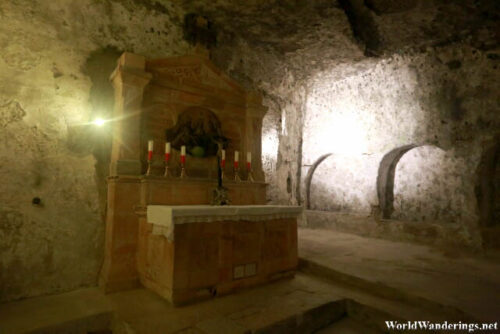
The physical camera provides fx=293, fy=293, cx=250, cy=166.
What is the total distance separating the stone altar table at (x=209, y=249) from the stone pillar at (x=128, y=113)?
75 centimetres

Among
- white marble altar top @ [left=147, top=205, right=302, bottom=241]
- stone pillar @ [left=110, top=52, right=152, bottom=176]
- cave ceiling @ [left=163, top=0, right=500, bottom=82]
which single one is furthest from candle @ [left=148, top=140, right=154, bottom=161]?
cave ceiling @ [left=163, top=0, right=500, bottom=82]

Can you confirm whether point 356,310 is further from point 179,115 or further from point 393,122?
point 393,122

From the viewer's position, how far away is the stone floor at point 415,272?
2808 mm

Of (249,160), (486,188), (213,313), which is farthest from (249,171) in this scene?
(486,188)

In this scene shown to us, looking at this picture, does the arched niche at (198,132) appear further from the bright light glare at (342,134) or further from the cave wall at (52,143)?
the bright light glare at (342,134)

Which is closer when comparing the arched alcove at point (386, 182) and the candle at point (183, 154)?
the candle at point (183, 154)

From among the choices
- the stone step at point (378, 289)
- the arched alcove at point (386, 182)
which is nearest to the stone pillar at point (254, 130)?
the stone step at point (378, 289)

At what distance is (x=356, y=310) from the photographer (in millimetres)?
3080

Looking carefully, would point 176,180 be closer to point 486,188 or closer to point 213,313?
point 213,313

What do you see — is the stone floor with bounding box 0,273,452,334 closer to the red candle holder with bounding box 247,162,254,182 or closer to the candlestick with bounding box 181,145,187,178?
the candlestick with bounding box 181,145,187,178

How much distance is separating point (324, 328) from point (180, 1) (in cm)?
527

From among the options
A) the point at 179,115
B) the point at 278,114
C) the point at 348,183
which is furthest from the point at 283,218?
the point at 278,114

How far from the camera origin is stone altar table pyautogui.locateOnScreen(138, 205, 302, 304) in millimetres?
2975

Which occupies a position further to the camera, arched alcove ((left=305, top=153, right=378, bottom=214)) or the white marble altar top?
arched alcove ((left=305, top=153, right=378, bottom=214))
